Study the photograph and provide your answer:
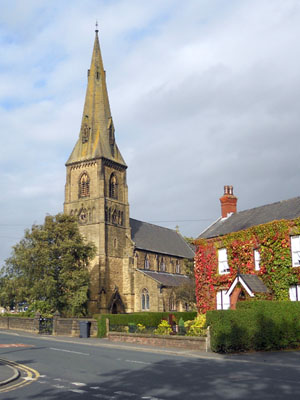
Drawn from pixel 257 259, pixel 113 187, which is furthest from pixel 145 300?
pixel 257 259

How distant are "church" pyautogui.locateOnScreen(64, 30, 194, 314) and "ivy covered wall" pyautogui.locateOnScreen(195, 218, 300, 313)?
2690 cm

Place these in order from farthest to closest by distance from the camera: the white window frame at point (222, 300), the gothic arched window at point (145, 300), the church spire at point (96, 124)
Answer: the church spire at point (96, 124), the gothic arched window at point (145, 300), the white window frame at point (222, 300)

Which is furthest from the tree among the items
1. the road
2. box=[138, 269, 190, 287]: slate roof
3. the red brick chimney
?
the road

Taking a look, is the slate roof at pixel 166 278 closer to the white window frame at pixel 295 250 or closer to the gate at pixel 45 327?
the gate at pixel 45 327

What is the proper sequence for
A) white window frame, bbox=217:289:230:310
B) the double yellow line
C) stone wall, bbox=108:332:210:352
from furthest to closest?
1. white window frame, bbox=217:289:230:310
2. stone wall, bbox=108:332:210:352
3. the double yellow line

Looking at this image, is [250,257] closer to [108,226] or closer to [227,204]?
[227,204]

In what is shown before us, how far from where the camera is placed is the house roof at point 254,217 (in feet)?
111

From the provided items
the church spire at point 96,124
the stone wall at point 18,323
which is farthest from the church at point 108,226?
the stone wall at point 18,323

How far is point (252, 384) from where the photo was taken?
12.9 metres

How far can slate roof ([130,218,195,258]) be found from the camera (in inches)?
2870

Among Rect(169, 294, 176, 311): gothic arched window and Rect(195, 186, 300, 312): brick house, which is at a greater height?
Rect(195, 186, 300, 312): brick house

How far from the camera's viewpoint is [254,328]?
22.2m

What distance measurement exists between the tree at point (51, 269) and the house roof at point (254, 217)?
14.9 metres

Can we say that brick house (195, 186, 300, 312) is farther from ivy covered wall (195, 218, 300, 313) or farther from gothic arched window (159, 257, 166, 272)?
gothic arched window (159, 257, 166, 272)
